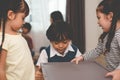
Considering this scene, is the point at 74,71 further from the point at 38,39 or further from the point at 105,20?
the point at 38,39

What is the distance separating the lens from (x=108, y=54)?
1.61 meters

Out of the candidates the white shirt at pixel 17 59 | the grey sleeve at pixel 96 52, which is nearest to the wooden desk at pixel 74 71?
the white shirt at pixel 17 59

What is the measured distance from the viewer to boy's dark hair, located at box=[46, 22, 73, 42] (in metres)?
1.92

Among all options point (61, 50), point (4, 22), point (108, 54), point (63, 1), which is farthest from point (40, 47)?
point (4, 22)

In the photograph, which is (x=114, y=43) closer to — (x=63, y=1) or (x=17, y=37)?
(x=17, y=37)

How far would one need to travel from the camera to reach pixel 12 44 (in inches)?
49.9

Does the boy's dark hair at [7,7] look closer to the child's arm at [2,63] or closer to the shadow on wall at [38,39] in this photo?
the child's arm at [2,63]

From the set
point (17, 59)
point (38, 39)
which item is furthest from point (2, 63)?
point (38, 39)

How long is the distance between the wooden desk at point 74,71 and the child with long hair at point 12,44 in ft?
0.42

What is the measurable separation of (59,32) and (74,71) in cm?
63

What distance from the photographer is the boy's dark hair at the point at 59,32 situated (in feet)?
6.31

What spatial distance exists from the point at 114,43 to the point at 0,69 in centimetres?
68

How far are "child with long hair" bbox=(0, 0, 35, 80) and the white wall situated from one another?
10.3ft

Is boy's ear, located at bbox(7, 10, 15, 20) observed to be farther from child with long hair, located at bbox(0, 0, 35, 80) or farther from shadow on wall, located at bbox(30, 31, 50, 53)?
shadow on wall, located at bbox(30, 31, 50, 53)
